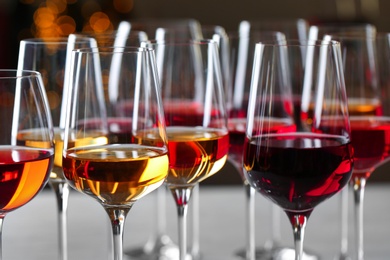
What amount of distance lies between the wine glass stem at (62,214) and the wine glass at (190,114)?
168 millimetres

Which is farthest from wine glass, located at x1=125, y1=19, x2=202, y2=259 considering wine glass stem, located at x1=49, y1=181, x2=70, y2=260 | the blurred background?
the blurred background

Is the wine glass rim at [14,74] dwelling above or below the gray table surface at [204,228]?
above

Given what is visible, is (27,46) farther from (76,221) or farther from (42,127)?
(76,221)

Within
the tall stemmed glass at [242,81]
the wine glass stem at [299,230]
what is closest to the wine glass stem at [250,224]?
the tall stemmed glass at [242,81]


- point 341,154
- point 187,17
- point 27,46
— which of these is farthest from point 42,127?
point 187,17

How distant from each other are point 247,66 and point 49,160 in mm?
483

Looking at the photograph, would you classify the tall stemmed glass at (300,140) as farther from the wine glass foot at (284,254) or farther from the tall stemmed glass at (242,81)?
the wine glass foot at (284,254)

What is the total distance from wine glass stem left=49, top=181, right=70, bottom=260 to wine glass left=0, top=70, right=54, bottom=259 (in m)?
0.21

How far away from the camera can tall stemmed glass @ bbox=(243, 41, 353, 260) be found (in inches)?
37.6

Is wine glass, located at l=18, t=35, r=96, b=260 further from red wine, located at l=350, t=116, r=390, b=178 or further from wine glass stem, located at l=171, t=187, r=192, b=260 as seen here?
red wine, located at l=350, t=116, r=390, b=178

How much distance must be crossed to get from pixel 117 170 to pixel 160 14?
2.61m

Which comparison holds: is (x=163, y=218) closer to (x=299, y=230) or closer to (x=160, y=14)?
(x=299, y=230)

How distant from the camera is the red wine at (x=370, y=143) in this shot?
1.16 metres

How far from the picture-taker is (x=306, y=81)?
3.39 feet
